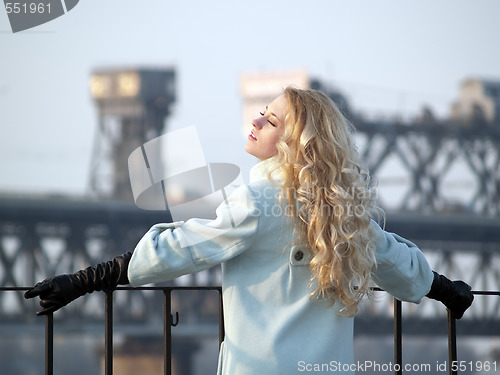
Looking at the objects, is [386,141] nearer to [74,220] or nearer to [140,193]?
[74,220]

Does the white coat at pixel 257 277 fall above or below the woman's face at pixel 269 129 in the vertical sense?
below

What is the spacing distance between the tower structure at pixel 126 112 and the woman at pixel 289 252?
42662 mm

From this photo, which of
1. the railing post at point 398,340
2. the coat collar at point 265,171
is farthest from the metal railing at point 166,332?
the coat collar at point 265,171

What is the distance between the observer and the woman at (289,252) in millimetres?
A: 2354

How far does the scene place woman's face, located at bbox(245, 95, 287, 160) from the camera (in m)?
2.52

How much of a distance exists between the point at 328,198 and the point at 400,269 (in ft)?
1.27

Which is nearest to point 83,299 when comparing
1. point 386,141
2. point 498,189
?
point 386,141

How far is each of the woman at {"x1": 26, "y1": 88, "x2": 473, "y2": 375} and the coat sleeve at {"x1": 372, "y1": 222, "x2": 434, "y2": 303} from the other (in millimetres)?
83

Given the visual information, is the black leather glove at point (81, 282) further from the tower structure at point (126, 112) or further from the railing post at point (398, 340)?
the tower structure at point (126, 112)

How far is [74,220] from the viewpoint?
3938 centimetres

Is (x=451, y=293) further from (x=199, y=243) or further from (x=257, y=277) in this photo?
(x=199, y=243)

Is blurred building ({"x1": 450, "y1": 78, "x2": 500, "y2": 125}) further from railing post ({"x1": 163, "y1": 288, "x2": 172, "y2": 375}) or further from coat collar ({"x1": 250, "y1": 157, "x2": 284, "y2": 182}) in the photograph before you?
coat collar ({"x1": 250, "y1": 157, "x2": 284, "y2": 182})

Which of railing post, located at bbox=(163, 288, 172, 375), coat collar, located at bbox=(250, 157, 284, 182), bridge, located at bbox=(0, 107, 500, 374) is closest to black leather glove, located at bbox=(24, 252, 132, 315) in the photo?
coat collar, located at bbox=(250, 157, 284, 182)

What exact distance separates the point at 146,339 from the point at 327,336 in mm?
39769
